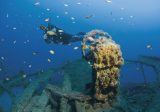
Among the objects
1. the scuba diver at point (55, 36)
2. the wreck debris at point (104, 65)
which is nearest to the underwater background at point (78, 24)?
the scuba diver at point (55, 36)

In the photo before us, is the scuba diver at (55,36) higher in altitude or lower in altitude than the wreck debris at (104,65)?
lower

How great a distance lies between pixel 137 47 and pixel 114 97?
66707mm

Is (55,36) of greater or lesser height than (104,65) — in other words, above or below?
below

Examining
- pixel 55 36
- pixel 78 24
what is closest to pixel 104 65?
pixel 55 36

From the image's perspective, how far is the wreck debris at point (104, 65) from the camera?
675 centimetres

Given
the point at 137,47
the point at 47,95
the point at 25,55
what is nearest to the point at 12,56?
the point at 25,55

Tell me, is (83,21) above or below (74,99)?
below

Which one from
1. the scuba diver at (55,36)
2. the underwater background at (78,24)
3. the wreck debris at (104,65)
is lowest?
the underwater background at (78,24)

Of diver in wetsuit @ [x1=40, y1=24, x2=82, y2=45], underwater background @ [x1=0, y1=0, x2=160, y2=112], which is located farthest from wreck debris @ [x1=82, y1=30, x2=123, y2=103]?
underwater background @ [x1=0, y1=0, x2=160, y2=112]

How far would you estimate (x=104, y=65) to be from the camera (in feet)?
22.4

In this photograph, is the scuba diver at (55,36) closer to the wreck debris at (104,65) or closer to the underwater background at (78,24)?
the wreck debris at (104,65)

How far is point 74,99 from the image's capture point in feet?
24.9

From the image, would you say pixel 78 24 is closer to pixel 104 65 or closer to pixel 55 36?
pixel 55 36

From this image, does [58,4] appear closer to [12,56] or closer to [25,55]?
[25,55]
